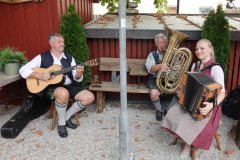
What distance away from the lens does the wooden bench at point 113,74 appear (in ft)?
16.3

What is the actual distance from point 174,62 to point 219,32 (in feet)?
3.40

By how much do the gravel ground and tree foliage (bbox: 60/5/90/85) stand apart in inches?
43.8

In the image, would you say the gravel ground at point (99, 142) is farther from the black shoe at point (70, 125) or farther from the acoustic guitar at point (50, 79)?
the acoustic guitar at point (50, 79)

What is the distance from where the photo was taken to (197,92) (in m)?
3.15

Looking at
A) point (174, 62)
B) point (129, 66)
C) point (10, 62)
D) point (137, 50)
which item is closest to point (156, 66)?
point (174, 62)

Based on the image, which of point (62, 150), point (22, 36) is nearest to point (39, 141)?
point (62, 150)

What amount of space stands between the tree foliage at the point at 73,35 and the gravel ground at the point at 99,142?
1.11m

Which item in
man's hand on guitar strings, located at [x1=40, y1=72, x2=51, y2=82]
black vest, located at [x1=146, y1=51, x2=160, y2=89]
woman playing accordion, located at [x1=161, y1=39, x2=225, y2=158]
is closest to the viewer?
woman playing accordion, located at [x1=161, y1=39, x2=225, y2=158]

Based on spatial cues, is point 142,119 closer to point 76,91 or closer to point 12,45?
point 76,91

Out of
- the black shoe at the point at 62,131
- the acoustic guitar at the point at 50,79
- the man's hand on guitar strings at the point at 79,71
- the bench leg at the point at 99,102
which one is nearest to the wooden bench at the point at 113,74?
the bench leg at the point at 99,102

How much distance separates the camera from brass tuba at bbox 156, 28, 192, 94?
428 centimetres

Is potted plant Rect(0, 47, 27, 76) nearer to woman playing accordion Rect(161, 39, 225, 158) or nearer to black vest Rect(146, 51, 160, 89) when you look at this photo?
black vest Rect(146, 51, 160, 89)

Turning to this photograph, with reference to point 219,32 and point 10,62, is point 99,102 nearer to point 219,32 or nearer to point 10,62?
point 10,62

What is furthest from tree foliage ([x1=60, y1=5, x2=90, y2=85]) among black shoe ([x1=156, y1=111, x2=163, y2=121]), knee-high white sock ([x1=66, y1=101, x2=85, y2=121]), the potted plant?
black shoe ([x1=156, y1=111, x2=163, y2=121])
